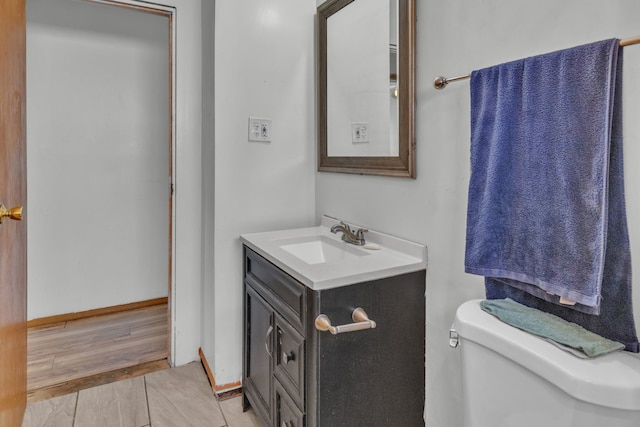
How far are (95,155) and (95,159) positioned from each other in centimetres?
3

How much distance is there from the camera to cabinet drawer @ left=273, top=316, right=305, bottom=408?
46.4 inches

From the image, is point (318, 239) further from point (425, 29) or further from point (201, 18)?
point (201, 18)

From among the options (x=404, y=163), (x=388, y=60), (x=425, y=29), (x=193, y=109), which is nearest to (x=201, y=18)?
(x=193, y=109)

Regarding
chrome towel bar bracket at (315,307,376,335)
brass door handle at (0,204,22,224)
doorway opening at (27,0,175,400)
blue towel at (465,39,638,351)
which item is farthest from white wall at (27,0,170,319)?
blue towel at (465,39,638,351)

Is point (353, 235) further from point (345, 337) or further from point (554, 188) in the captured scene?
point (554, 188)

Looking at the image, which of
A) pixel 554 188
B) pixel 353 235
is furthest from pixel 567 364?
pixel 353 235

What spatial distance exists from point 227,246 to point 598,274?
147cm

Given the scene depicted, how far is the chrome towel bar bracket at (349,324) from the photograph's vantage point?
1048mm

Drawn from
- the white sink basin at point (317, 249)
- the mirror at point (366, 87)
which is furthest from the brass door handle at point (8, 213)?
the mirror at point (366, 87)

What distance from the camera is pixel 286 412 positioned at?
4.32 ft

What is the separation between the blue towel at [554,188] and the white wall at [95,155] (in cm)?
246

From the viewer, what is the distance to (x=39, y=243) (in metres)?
2.50

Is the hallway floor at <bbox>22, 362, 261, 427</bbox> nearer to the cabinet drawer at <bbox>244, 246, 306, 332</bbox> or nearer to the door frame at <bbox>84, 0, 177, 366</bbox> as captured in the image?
the door frame at <bbox>84, 0, 177, 366</bbox>

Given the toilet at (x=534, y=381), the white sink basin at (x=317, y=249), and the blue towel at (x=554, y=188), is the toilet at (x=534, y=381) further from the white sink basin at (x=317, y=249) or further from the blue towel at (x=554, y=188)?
the white sink basin at (x=317, y=249)
